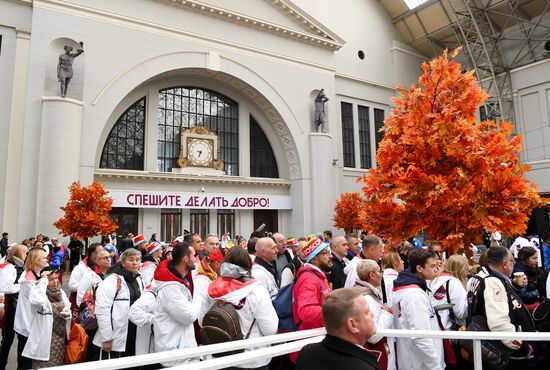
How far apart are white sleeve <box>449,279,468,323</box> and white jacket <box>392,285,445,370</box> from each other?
1.82 ft

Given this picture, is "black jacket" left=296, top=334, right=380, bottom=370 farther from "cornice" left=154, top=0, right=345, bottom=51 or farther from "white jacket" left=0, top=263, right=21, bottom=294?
"cornice" left=154, top=0, right=345, bottom=51

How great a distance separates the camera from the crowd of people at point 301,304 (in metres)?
3.44

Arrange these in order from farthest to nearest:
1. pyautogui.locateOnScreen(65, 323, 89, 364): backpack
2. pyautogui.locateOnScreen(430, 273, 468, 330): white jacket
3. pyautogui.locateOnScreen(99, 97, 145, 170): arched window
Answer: pyautogui.locateOnScreen(99, 97, 145, 170): arched window, pyautogui.locateOnScreen(65, 323, 89, 364): backpack, pyautogui.locateOnScreen(430, 273, 468, 330): white jacket

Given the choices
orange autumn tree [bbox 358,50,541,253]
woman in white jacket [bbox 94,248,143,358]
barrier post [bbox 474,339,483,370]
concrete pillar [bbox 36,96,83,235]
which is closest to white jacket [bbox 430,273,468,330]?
barrier post [bbox 474,339,483,370]

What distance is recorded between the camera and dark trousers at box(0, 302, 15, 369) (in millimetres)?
5754

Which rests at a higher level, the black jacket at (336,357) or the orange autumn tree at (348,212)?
the orange autumn tree at (348,212)

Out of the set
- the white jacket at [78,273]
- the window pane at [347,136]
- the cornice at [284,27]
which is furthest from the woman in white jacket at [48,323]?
the window pane at [347,136]

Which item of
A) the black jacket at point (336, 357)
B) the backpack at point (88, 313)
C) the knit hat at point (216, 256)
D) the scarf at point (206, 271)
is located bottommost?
the backpack at point (88, 313)

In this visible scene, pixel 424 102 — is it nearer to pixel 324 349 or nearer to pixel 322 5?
pixel 324 349

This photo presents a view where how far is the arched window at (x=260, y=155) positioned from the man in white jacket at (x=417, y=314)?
21.4 metres

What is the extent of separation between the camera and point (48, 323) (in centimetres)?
489

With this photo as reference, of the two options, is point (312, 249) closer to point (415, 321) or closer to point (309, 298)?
point (309, 298)

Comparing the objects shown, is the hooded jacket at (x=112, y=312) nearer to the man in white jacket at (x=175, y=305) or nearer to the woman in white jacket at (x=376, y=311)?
the man in white jacket at (x=175, y=305)

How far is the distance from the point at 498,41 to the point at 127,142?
24.5 m
